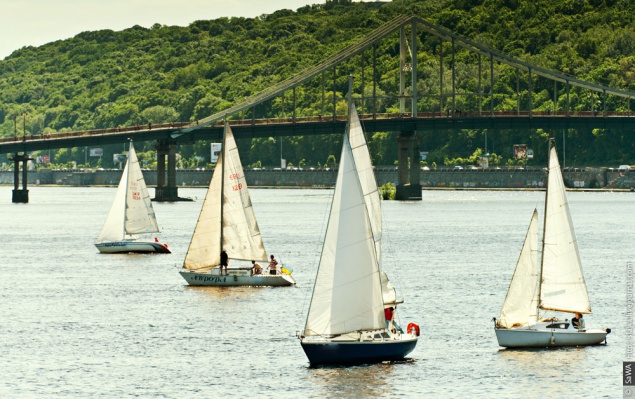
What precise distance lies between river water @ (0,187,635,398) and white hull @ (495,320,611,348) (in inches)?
16.2

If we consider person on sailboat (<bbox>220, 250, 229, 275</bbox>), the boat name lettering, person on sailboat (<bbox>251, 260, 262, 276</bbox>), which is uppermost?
person on sailboat (<bbox>220, 250, 229, 275</bbox>)

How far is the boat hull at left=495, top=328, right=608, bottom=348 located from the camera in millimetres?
57594

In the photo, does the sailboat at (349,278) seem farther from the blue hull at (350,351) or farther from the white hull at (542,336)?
the white hull at (542,336)

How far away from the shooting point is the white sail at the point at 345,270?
5244 cm

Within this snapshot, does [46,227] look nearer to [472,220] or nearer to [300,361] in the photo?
[472,220]

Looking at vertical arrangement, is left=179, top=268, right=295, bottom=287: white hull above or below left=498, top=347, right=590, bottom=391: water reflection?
above

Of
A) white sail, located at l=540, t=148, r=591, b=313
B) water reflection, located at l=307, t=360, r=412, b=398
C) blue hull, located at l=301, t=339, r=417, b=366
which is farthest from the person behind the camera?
white sail, located at l=540, t=148, r=591, b=313

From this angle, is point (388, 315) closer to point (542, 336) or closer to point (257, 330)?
point (542, 336)

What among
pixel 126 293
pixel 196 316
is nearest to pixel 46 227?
pixel 126 293

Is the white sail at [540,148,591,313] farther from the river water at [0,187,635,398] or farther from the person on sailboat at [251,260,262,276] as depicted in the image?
the person on sailboat at [251,260,262,276]

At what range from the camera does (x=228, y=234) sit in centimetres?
8062

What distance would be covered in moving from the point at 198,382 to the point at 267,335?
10586 mm

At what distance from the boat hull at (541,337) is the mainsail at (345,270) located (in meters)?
7.15

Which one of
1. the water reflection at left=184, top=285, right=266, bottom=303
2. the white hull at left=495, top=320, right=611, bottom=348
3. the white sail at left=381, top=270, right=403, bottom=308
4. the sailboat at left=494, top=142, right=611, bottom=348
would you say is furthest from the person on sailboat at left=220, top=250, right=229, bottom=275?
the sailboat at left=494, top=142, right=611, bottom=348
